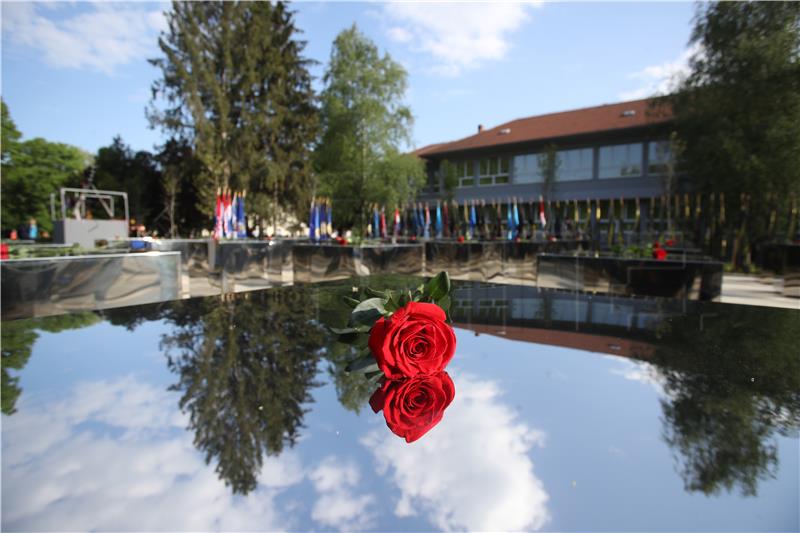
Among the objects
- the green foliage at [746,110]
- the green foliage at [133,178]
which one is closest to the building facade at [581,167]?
the green foliage at [746,110]

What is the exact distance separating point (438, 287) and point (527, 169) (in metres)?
33.2

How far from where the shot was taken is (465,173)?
35.8 metres

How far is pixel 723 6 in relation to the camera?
19438 mm

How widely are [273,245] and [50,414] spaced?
10.0 metres

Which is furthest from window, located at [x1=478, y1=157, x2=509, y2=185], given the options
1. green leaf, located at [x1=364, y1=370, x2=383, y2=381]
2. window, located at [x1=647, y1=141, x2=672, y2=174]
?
green leaf, located at [x1=364, y1=370, x2=383, y2=381]

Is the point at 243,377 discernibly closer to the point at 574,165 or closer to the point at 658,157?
the point at 658,157

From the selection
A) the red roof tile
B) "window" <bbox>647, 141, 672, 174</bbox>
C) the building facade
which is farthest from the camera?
the red roof tile

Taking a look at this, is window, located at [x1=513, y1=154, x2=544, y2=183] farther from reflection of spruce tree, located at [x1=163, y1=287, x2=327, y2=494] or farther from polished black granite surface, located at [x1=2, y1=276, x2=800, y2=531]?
polished black granite surface, located at [x1=2, y1=276, x2=800, y2=531]

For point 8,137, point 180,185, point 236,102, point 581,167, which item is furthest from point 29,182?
point 581,167

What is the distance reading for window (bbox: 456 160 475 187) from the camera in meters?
35.5

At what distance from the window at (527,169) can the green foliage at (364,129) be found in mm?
6787

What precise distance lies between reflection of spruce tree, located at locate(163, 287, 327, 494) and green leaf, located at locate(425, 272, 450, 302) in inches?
18.4

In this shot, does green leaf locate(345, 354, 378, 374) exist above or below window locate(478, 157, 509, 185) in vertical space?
below

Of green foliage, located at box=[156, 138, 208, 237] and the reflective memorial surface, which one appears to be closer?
the reflective memorial surface
